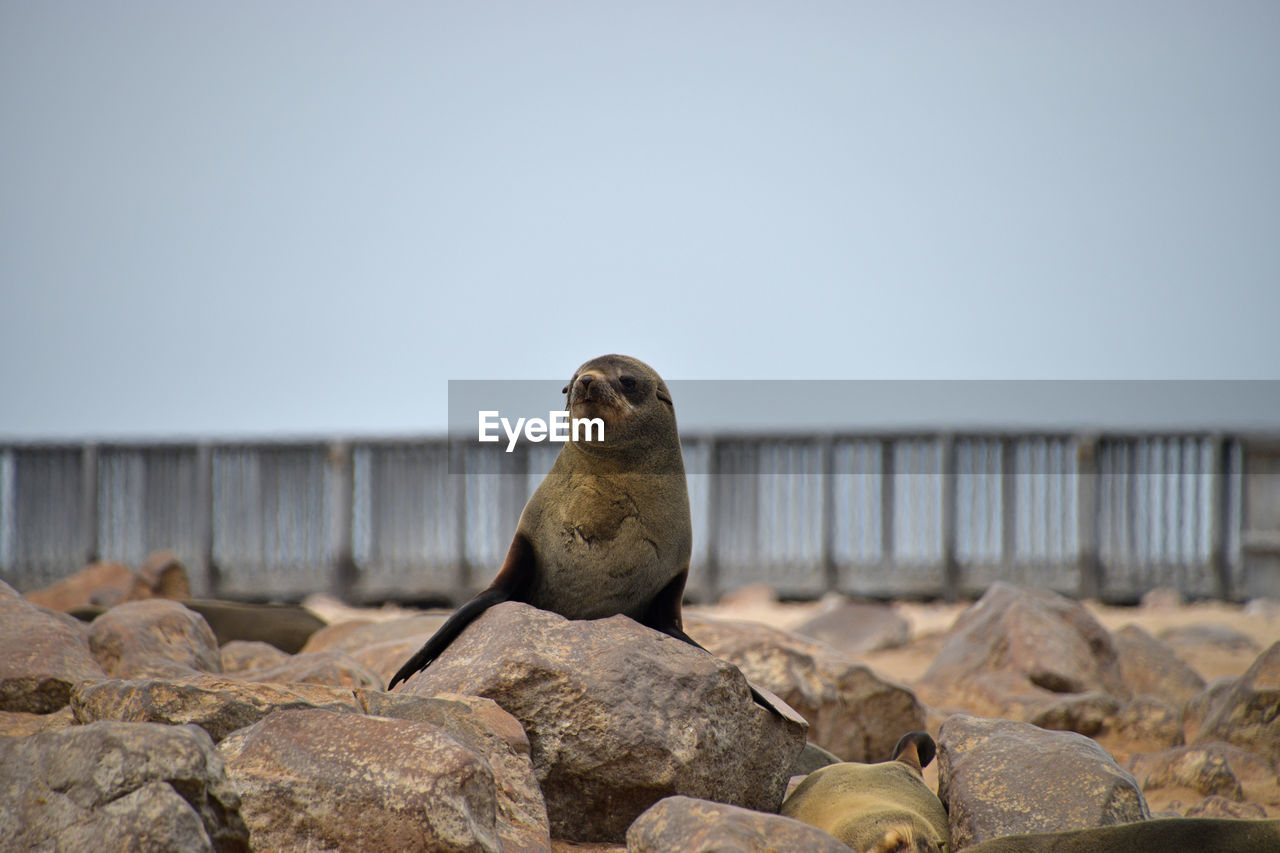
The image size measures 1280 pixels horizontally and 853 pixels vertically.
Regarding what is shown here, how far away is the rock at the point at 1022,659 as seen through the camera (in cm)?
764

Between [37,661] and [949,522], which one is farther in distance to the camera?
[949,522]

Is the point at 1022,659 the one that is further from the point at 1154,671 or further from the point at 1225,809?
the point at 1225,809

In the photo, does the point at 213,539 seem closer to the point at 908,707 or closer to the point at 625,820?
the point at 908,707

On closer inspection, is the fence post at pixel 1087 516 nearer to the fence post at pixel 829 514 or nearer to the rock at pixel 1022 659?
the fence post at pixel 829 514

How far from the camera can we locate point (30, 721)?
3893 millimetres

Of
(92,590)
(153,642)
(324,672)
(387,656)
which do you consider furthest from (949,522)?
(92,590)

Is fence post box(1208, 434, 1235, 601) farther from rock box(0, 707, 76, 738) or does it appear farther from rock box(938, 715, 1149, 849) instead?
rock box(0, 707, 76, 738)

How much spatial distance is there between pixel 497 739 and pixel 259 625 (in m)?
6.29

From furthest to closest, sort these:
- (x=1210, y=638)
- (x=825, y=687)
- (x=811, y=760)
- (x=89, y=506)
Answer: (x=89, y=506)
(x=1210, y=638)
(x=825, y=687)
(x=811, y=760)

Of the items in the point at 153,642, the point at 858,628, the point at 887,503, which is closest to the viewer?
the point at 153,642

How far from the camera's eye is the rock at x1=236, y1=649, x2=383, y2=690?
5008mm

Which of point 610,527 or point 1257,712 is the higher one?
point 610,527

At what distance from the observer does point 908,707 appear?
6.27 metres

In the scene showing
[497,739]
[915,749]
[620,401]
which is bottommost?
[915,749]
